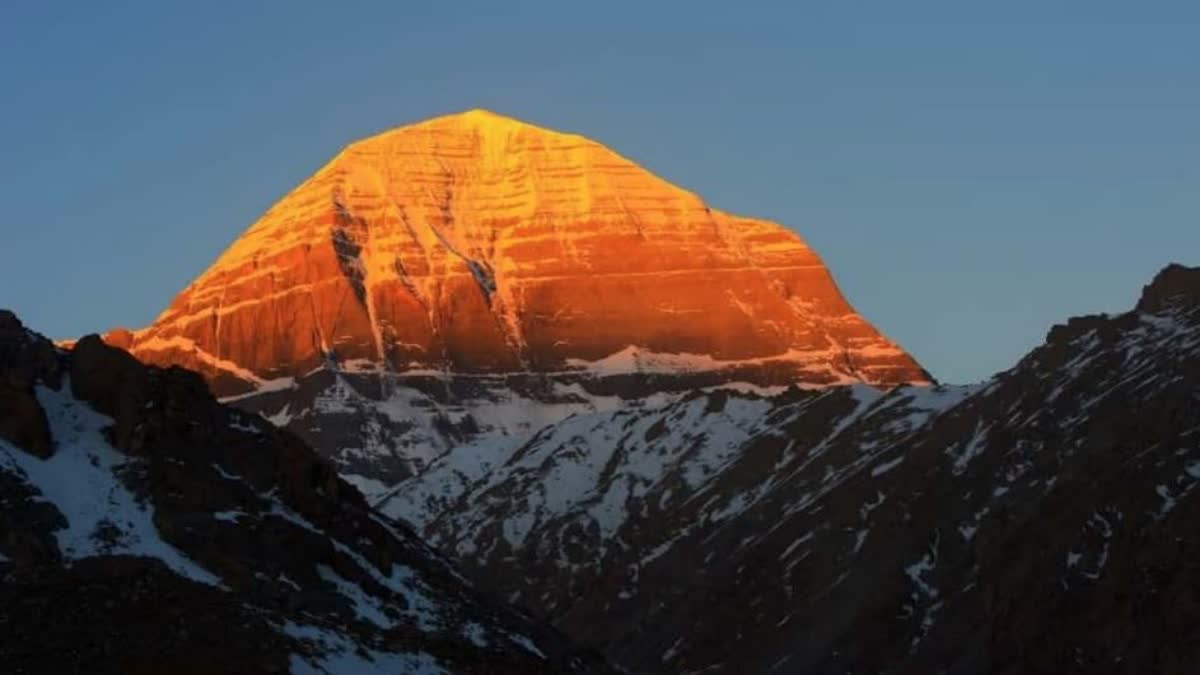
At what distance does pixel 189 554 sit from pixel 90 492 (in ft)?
16.1

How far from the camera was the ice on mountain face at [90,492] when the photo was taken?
85562mm

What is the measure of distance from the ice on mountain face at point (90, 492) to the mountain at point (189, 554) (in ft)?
0.27

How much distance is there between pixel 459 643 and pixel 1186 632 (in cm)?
10226

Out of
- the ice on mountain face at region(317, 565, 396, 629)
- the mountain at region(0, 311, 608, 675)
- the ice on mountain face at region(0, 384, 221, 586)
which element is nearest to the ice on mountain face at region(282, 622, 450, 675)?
the mountain at region(0, 311, 608, 675)

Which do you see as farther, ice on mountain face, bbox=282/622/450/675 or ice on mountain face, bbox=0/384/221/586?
ice on mountain face, bbox=0/384/221/586

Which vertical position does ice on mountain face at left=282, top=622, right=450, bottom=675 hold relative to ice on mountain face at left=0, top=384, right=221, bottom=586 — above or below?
below

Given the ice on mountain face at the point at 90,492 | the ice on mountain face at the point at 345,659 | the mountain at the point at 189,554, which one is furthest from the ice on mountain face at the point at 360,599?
the ice on mountain face at the point at 90,492

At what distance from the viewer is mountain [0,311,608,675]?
Result: 77062 millimetres

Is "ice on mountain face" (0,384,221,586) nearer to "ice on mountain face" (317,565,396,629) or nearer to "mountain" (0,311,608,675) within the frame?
"mountain" (0,311,608,675)

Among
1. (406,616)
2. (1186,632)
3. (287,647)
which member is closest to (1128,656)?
(1186,632)

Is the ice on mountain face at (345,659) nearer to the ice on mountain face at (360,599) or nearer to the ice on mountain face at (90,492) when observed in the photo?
the ice on mountain face at (360,599)

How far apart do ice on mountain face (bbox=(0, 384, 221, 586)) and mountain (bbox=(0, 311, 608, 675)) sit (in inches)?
3.2

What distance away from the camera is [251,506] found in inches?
3659

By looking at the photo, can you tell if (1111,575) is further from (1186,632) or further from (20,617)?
(20,617)
